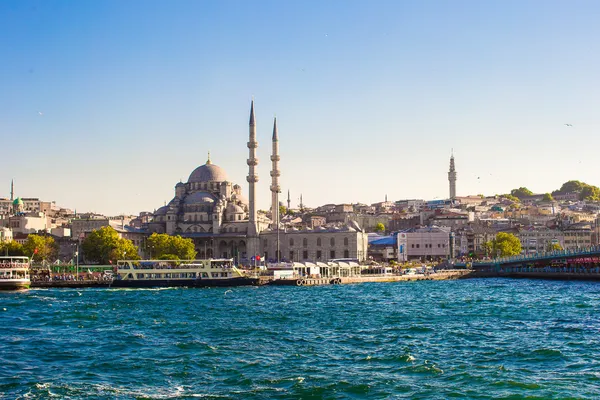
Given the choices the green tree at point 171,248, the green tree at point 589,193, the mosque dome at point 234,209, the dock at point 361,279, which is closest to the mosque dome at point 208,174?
the mosque dome at point 234,209

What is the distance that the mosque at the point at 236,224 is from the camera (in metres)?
86.2

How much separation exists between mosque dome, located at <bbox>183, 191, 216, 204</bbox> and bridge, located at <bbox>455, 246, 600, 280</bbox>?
30687 millimetres

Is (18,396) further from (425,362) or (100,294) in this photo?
(100,294)

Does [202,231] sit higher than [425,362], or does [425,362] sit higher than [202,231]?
[202,231]

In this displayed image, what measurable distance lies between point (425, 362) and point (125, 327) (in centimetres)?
1181

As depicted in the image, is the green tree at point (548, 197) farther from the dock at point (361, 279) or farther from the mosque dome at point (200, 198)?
the dock at point (361, 279)

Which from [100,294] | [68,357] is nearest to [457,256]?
[100,294]

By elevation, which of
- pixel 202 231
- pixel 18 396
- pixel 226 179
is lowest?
Answer: pixel 18 396

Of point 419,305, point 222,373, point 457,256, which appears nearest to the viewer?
point 222,373

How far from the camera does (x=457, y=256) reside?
9906cm

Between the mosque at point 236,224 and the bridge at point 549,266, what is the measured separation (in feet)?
52.0

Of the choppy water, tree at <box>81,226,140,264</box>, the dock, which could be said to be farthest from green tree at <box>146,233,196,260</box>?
the choppy water

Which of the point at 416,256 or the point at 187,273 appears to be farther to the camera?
the point at 416,256

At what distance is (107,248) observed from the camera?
Result: 7438 cm
